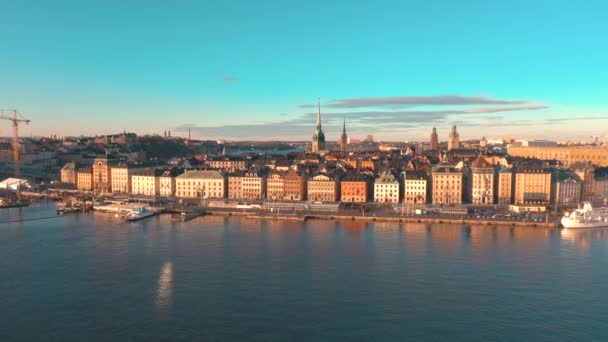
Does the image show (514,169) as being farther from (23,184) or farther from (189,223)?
(23,184)

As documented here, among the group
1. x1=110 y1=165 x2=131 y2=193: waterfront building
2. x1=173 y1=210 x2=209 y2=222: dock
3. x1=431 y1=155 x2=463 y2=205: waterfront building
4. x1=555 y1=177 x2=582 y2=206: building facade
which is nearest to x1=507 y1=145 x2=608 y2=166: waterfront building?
x1=555 y1=177 x2=582 y2=206: building facade

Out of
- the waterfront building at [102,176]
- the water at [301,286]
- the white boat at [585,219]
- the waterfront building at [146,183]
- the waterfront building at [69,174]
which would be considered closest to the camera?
the water at [301,286]

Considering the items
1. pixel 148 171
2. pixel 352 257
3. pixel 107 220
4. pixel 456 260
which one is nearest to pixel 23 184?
pixel 148 171

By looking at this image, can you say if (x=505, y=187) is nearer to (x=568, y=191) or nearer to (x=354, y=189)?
(x=568, y=191)

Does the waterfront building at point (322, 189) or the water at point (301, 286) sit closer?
the water at point (301, 286)

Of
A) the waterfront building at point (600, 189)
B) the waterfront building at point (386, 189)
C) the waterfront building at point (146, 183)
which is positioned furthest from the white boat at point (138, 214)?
the waterfront building at point (600, 189)

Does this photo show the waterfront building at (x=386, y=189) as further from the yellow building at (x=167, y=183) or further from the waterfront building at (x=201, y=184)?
the yellow building at (x=167, y=183)

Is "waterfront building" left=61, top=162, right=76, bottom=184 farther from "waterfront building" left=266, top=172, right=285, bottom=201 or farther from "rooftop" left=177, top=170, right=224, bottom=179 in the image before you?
"waterfront building" left=266, top=172, right=285, bottom=201
